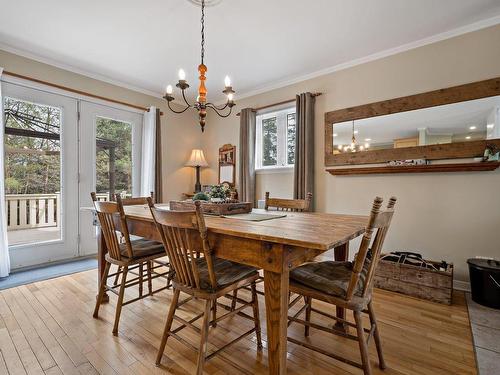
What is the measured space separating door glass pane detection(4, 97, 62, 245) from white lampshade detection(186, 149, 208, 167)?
1832mm

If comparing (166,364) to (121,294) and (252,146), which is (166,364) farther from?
(252,146)

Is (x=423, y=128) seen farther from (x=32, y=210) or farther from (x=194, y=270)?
(x=32, y=210)

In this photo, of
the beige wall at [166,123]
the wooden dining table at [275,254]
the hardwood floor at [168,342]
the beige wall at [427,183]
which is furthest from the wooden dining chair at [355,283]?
the beige wall at [166,123]

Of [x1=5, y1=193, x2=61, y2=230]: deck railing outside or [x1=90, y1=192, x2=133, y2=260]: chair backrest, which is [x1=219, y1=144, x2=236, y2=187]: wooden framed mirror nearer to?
[x1=5, y1=193, x2=61, y2=230]: deck railing outside

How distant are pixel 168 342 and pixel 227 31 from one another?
2.71 meters

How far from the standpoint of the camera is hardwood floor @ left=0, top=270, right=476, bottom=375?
1453 mm

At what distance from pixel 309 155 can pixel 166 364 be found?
2642mm

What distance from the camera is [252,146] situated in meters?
3.93

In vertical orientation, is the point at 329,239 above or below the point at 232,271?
above

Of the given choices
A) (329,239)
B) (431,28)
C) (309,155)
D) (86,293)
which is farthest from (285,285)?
(431,28)

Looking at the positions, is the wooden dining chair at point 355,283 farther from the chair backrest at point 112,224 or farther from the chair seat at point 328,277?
the chair backrest at point 112,224

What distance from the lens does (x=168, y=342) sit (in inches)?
65.9

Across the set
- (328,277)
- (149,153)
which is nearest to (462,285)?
(328,277)

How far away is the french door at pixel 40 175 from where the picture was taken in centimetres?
298
